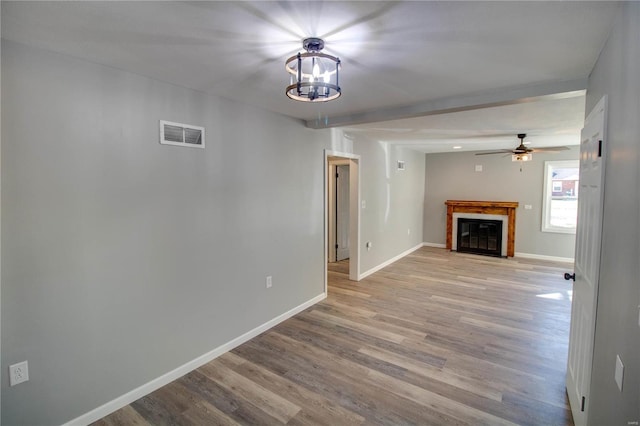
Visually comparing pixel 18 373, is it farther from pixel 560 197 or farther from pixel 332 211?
pixel 560 197

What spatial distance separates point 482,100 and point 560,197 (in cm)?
533

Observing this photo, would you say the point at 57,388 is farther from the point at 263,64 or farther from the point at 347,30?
the point at 347,30

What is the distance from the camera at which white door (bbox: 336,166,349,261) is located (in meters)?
6.61

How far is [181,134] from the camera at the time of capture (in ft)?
8.52

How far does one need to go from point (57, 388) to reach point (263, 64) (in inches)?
98.9

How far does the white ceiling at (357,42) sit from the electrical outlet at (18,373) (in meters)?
1.89

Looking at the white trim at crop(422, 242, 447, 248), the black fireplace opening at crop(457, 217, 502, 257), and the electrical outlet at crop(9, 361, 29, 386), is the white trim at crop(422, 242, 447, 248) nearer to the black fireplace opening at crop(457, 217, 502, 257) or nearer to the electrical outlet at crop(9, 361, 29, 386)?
the black fireplace opening at crop(457, 217, 502, 257)

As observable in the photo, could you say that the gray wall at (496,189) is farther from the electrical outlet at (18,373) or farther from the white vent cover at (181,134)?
the electrical outlet at (18,373)

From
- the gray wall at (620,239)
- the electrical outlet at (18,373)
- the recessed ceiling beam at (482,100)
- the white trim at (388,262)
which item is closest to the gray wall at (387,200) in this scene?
the white trim at (388,262)

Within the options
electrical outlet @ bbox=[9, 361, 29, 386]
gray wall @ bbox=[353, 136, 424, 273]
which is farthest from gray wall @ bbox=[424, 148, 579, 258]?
electrical outlet @ bbox=[9, 361, 29, 386]

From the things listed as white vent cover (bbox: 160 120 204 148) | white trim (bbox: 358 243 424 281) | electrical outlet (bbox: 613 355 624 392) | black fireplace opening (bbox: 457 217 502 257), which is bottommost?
white trim (bbox: 358 243 424 281)

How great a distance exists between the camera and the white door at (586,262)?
172 centimetres

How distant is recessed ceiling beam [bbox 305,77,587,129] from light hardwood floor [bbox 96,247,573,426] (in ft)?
7.61

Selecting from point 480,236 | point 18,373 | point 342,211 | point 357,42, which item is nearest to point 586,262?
point 357,42
